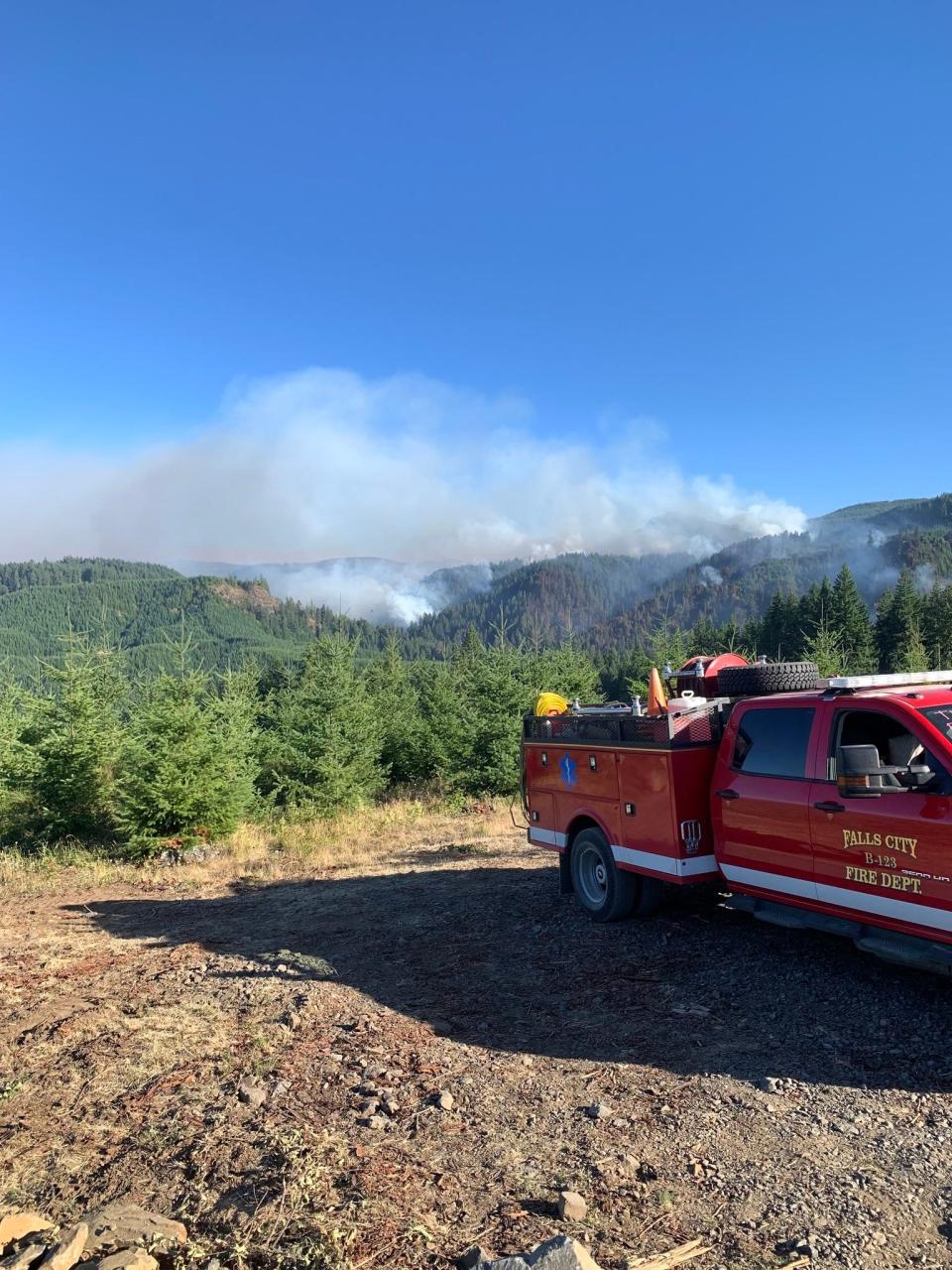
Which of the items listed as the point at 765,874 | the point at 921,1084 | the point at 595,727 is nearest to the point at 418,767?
the point at 595,727

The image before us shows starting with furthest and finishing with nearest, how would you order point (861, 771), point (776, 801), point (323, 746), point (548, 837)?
point (323, 746)
point (548, 837)
point (776, 801)
point (861, 771)

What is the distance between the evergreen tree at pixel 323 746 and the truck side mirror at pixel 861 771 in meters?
16.1

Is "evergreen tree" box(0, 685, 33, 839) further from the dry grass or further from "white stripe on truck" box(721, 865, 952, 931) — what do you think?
"white stripe on truck" box(721, 865, 952, 931)

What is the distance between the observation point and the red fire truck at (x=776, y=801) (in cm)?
531

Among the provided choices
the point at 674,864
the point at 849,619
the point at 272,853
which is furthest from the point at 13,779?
the point at 849,619

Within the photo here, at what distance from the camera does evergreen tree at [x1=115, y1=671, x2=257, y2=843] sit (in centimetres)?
1480

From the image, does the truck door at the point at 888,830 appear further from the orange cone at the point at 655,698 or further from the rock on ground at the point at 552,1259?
the rock on ground at the point at 552,1259

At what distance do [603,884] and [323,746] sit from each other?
14.0 meters

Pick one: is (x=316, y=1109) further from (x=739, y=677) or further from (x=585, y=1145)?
(x=739, y=677)

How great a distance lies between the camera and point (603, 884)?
835 cm

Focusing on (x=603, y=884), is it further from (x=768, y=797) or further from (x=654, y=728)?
(x=768, y=797)

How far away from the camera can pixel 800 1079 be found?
4836 millimetres

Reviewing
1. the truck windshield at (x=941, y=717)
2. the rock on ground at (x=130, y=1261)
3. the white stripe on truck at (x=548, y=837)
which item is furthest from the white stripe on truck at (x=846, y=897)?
the rock on ground at (x=130, y=1261)

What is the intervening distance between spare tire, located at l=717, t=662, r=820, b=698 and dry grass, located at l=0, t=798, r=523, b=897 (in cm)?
735
